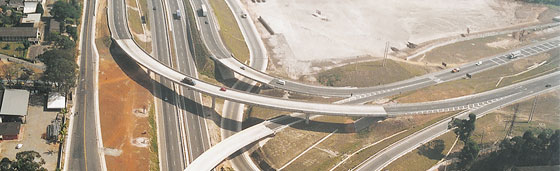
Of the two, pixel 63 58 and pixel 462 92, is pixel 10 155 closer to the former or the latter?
pixel 63 58

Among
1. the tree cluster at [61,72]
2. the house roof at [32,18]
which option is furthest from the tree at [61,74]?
the house roof at [32,18]

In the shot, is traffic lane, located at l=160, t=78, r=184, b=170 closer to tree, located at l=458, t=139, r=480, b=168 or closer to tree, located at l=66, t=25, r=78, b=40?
tree, located at l=66, t=25, r=78, b=40

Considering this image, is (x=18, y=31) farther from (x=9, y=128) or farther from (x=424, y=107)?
(x=424, y=107)

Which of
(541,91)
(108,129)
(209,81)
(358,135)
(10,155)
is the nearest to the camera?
(10,155)

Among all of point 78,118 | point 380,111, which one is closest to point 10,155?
point 78,118

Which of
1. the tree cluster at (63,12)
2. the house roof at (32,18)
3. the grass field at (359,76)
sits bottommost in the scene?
the grass field at (359,76)

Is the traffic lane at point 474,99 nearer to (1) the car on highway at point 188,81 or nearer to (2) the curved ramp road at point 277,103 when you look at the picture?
(2) the curved ramp road at point 277,103

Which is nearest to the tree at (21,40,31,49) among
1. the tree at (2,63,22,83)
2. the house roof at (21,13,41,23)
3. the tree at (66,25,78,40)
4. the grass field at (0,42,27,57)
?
the grass field at (0,42,27,57)
